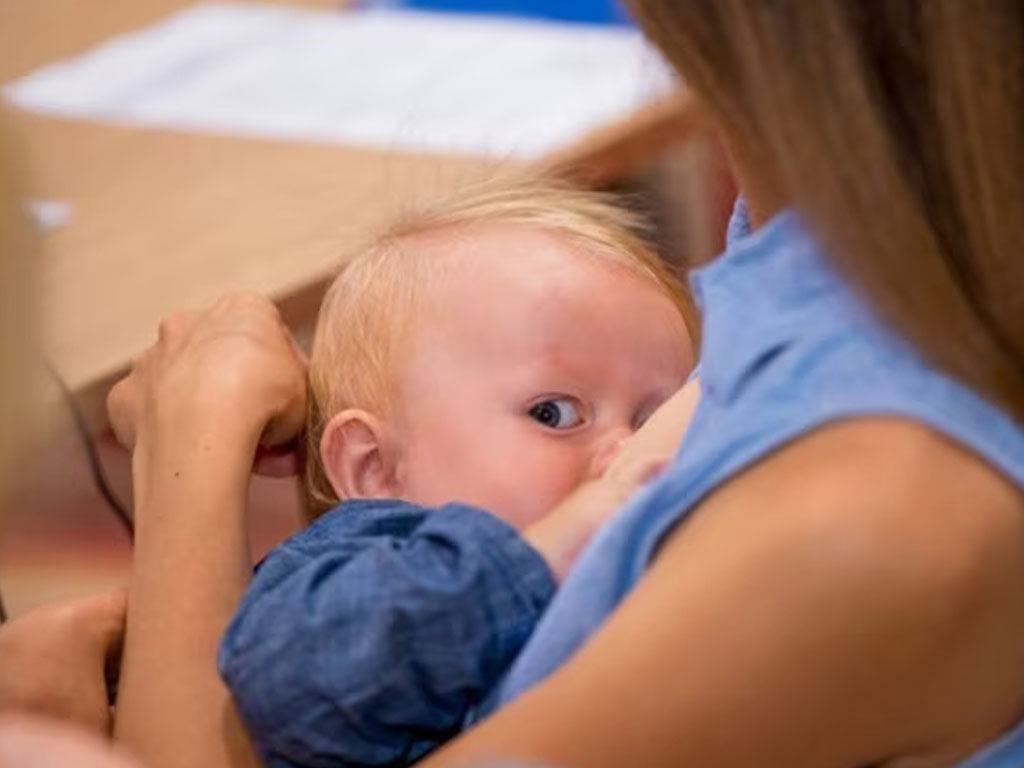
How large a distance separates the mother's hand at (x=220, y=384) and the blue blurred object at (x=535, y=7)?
1.19 m

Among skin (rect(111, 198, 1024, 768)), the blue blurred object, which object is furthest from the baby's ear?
the blue blurred object

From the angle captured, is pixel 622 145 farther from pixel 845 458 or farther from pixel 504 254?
pixel 845 458

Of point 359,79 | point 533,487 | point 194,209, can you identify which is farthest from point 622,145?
point 533,487

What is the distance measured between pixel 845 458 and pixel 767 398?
6 centimetres

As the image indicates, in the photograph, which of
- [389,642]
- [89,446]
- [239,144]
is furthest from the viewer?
[239,144]

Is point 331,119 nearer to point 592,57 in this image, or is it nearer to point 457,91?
point 457,91

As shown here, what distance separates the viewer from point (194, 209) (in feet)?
6.73

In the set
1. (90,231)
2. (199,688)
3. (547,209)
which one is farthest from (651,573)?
(90,231)

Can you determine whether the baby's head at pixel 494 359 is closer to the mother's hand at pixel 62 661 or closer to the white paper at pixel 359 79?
the mother's hand at pixel 62 661

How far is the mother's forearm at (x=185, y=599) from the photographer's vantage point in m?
1.28

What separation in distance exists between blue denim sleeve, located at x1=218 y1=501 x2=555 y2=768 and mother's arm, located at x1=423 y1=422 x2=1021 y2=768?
13 cm

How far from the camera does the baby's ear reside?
1422mm

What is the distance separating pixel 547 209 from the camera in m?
1.50

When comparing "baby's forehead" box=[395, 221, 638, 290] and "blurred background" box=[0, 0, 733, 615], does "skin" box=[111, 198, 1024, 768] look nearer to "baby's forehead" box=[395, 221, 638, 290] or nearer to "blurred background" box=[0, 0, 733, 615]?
"baby's forehead" box=[395, 221, 638, 290]
